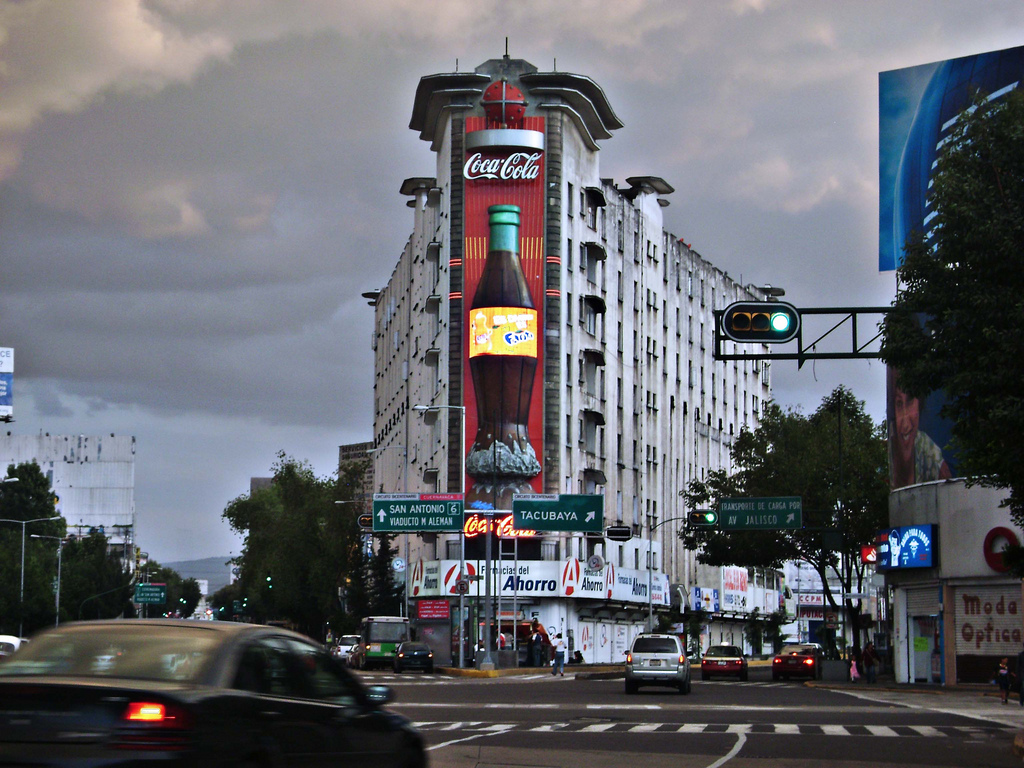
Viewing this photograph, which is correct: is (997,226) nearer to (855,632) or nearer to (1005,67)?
(1005,67)

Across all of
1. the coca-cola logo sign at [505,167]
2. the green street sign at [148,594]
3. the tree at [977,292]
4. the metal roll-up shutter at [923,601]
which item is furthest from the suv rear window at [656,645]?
the green street sign at [148,594]

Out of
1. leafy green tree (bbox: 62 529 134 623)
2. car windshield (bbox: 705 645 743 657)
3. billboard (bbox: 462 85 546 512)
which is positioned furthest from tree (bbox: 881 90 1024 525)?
leafy green tree (bbox: 62 529 134 623)

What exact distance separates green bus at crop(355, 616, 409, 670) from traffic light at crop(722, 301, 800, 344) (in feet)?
136

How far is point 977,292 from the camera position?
1992cm

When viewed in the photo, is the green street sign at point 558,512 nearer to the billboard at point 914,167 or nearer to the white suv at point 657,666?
the billboard at point 914,167

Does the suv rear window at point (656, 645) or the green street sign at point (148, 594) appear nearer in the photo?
the suv rear window at point (656, 645)

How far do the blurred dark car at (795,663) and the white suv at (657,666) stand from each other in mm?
22256

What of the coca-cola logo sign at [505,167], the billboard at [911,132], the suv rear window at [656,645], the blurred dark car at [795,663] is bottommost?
the blurred dark car at [795,663]

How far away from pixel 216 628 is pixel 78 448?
161772 mm

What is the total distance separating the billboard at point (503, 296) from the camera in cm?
7369

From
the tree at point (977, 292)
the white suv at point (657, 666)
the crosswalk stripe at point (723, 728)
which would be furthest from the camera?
the white suv at point (657, 666)

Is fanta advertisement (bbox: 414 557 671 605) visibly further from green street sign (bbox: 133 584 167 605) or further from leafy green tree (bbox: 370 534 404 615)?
green street sign (bbox: 133 584 167 605)

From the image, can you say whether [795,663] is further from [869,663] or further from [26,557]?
[26,557]

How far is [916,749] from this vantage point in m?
20.0
